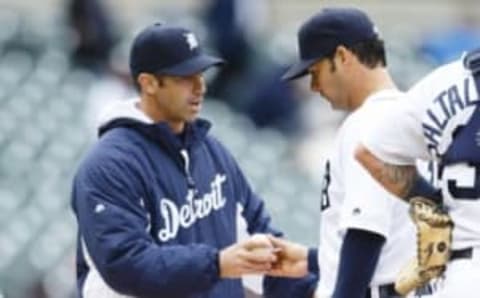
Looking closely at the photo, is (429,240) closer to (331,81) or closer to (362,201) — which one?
(362,201)

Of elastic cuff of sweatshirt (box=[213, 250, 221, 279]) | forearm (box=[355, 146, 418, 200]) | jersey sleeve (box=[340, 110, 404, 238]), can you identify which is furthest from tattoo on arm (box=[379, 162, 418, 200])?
elastic cuff of sweatshirt (box=[213, 250, 221, 279])

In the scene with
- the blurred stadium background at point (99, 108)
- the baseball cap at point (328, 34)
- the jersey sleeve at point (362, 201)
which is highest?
the baseball cap at point (328, 34)

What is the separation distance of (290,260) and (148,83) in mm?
741

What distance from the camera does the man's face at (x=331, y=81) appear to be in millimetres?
7094

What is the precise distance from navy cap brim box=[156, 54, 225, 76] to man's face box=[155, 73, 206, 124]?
0.07 feet

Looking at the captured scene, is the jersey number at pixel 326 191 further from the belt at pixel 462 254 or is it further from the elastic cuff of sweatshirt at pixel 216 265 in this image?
the belt at pixel 462 254

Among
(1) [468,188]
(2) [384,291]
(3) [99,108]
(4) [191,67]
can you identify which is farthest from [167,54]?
(3) [99,108]

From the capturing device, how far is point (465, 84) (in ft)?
19.9

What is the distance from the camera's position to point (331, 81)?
711 cm

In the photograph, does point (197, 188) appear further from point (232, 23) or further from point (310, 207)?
point (232, 23)

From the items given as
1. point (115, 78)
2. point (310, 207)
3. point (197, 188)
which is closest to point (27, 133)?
point (115, 78)

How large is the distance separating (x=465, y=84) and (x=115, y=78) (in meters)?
6.87

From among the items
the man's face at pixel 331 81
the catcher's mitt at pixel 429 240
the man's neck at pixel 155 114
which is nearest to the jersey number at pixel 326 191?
the man's face at pixel 331 81

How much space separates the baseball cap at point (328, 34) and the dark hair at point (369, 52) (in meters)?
0.01
